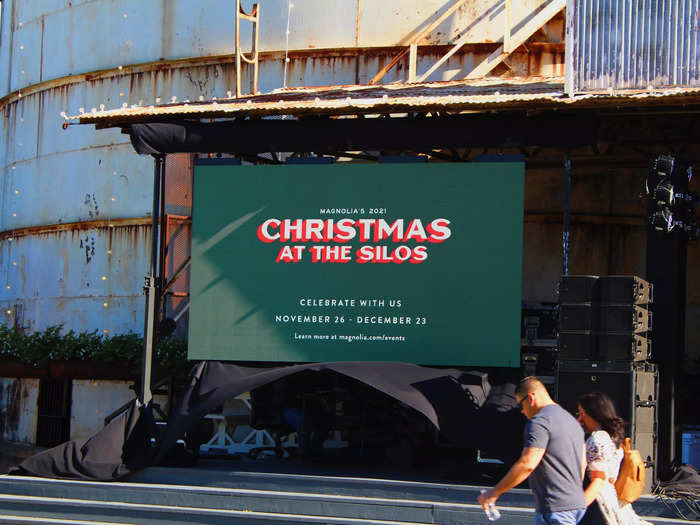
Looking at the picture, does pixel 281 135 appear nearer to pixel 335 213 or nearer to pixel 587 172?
pixel 335 213

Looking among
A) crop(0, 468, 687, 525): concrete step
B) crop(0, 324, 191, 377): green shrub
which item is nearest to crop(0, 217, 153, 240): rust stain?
crop(0, 324, 191, 377): green shrub

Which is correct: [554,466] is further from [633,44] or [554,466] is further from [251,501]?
[633,44]

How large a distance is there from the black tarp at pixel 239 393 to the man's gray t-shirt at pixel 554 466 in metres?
4.47

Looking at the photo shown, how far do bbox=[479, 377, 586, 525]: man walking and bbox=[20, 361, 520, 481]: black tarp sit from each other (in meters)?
4.45

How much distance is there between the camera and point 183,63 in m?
19.0

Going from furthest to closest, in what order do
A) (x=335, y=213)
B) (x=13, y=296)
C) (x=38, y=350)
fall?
(x=13, y=296), (x=38, y=350), (x=335, y=213)

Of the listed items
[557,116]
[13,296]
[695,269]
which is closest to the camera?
[557,116]

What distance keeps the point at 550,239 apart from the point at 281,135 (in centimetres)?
509

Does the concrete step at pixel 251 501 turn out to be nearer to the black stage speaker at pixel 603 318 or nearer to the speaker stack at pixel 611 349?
the speaker stack at pixel 611 349

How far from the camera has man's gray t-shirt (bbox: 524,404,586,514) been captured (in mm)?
7156

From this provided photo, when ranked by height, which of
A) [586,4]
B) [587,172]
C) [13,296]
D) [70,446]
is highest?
[586,4]

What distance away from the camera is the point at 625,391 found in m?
11.2

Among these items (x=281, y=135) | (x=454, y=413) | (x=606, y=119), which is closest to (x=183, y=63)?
(x=281, y=135)

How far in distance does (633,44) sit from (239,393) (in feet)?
21.2
